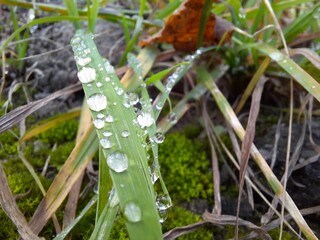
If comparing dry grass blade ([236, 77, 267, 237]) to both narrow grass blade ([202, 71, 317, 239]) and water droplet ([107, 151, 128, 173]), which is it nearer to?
narrow grass blade ([202, 71, 317, 239])

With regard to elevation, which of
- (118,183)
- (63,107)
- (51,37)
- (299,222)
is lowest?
(299,222)

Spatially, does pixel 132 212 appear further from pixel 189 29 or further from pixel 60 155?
pixel 189 29

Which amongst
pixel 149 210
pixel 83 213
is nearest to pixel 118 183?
pixel 149 210

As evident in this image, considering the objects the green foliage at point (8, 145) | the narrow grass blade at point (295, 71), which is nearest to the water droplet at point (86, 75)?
the green foliage at point (8, 145)

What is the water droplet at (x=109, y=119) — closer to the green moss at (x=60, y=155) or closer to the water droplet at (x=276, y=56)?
the green moss at (x=60, y=155)

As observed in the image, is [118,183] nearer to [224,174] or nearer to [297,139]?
[224,174]

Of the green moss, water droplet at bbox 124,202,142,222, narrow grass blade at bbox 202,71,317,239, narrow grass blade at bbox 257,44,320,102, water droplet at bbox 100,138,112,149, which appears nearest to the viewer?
water droplet at bbox 124,202,142,222

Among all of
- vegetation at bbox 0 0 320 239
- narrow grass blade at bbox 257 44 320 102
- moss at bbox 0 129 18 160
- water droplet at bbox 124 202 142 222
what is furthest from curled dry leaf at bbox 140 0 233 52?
water droplet at bbox 124 202 142 222
